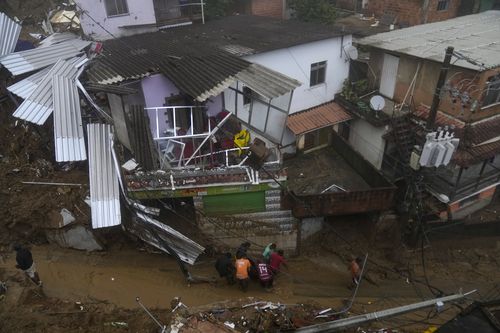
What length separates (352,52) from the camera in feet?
57.7

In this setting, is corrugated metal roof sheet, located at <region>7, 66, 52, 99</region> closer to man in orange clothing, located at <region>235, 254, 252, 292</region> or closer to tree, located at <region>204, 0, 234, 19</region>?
man in orange clothing, located at <region>235, 254, 252, 292</region>

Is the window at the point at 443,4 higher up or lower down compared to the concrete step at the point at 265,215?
higher up

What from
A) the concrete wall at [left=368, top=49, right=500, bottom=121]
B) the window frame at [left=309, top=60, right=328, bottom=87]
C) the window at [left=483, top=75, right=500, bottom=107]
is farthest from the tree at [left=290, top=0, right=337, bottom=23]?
the window at [left=483, top=75, right=500, bottom=107]

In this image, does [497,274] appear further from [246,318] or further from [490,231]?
[246,318]

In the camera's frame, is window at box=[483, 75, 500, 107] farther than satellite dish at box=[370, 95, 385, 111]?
No

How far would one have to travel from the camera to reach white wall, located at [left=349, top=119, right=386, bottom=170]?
53.9 ft

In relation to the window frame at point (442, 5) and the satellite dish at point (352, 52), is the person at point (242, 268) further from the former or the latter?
the window frame at point (442, 5)

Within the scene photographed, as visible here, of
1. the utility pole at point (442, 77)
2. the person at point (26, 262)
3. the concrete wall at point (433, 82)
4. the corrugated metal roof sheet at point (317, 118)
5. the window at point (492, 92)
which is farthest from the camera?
the corrugated metal roof sheet at point (317, 118)

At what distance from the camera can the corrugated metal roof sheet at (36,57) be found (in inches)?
491

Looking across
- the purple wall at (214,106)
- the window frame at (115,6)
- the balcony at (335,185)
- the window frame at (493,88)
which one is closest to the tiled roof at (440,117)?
the window frame at (493,88)

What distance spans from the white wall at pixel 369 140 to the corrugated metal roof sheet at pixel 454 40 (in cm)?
358

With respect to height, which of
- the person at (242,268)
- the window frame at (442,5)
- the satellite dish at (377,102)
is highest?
the window frame at (442,5)

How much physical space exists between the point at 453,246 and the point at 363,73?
9.67 metres

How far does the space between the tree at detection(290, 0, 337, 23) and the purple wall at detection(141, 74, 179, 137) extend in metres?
15.8
